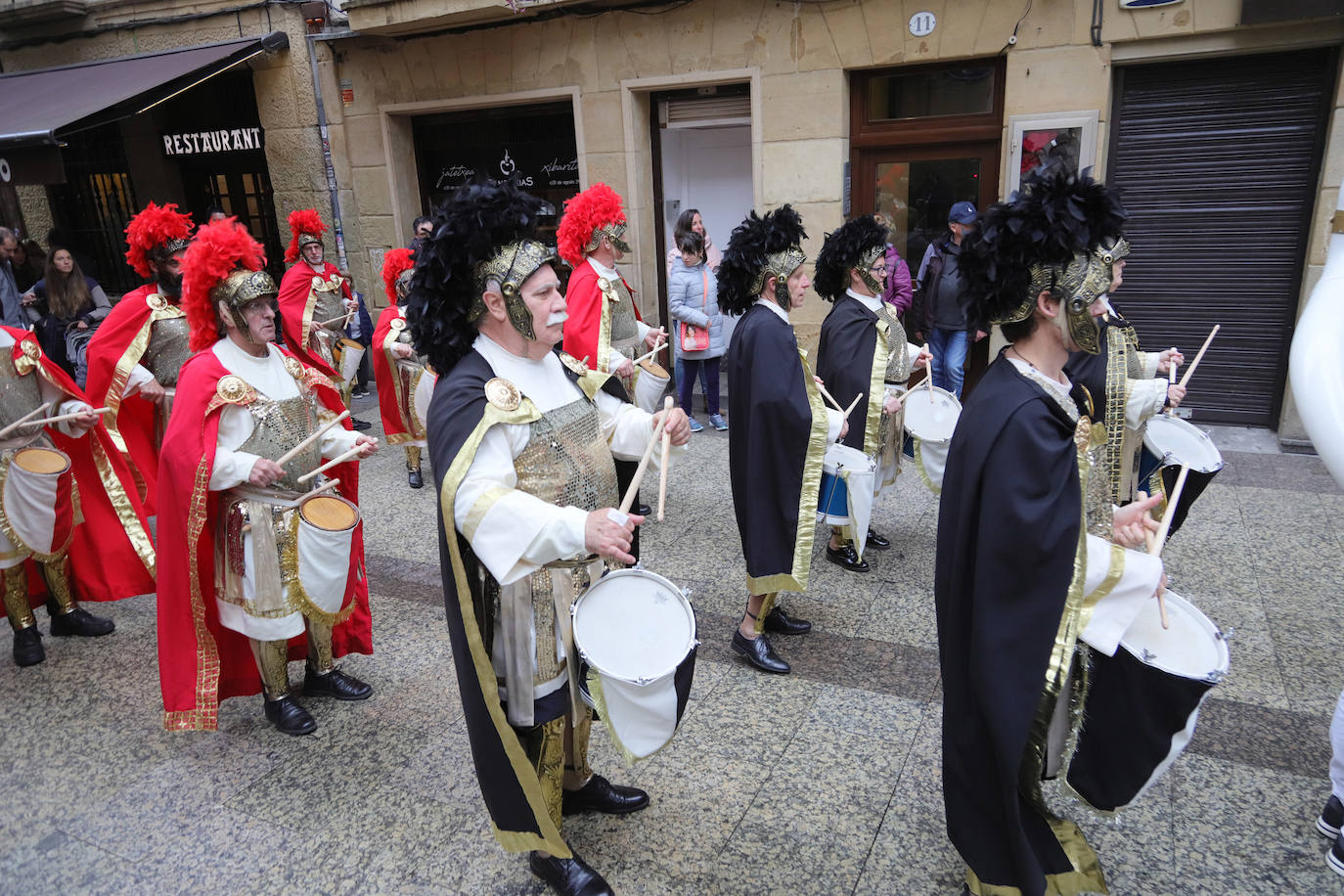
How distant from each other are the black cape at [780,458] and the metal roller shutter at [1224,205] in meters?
4.60

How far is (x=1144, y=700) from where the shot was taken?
2.22 m

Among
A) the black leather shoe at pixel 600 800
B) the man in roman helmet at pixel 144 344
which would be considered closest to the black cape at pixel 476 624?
the black leather shoe at pixel 600 800

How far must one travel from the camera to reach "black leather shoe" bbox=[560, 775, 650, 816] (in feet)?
10.0

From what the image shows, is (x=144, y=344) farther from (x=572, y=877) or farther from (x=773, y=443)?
(x=572, y=877)

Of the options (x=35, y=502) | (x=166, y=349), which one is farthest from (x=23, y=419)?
(x=166, y=349)

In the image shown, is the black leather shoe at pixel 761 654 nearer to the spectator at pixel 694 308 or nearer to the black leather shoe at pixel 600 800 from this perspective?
the black leather shoe at pixel 600 800

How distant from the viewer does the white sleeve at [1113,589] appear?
7.16ft

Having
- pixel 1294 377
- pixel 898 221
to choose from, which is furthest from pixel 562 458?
pixel 898 221

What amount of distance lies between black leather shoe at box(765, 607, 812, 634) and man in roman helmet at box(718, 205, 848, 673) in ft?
0.72

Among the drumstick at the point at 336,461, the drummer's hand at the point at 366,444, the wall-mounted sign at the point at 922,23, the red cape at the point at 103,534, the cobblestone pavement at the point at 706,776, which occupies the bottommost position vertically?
the cobblestone pavement at the point at 706,776

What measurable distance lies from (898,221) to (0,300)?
810cm

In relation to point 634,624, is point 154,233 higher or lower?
higher

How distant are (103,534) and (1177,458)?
5267mm

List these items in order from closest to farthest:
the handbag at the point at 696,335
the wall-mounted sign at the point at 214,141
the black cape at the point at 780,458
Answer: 1. the black cape at the point at 780,458
2. the handbag at the point at 696,335
3. the wall-mounted sign at the point at 214,141
